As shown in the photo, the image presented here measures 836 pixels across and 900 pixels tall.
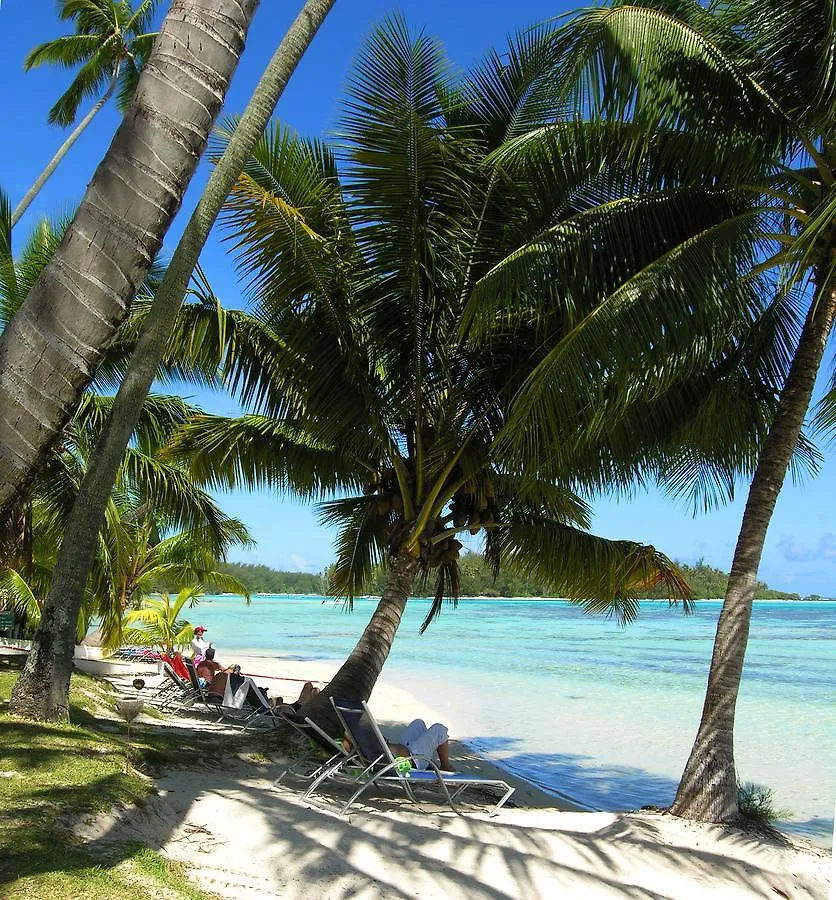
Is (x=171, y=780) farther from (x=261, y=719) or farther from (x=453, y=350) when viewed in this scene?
(x=453, y=350)

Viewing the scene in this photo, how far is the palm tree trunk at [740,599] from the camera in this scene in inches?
258

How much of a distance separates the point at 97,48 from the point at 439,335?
42.1 ft

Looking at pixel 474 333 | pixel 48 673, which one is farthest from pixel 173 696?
pixel 474 333

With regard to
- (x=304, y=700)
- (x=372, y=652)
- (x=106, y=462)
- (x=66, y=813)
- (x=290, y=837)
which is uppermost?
(x=106, y=462)

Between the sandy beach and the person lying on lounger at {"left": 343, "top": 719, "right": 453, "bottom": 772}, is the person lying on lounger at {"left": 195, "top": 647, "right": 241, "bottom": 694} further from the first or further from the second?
the person lying on lounger at {"left": 343, "top": 719, "right": 453, "bottom": 772}

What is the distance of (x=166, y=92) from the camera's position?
253 centimetres

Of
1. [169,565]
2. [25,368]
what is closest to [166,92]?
[25,368]

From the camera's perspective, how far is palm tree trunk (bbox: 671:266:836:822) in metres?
6.55

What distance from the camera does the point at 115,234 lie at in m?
2.38

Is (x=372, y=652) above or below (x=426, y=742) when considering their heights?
above

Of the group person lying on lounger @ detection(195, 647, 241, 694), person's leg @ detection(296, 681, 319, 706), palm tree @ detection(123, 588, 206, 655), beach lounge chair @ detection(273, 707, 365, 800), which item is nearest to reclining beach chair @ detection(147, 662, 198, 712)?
person lying on lounger @ detection(195, 647, 241, 694)

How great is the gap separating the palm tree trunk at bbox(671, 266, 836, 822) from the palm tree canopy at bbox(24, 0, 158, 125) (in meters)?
14.8

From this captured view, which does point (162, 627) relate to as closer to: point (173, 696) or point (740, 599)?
point (173, 696)

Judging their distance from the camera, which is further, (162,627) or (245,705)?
(162,627)
